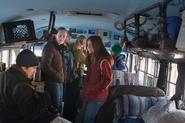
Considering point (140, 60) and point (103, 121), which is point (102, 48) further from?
point (140, 60)

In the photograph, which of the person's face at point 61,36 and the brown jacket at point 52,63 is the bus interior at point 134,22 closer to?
the person's face at point 61,36

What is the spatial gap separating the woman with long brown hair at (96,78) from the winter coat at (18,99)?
1.17 meters

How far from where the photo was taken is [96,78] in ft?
13.7

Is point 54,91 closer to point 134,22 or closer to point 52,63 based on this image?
point 52,63

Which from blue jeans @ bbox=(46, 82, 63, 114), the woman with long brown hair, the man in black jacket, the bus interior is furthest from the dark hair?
the man in black jacket

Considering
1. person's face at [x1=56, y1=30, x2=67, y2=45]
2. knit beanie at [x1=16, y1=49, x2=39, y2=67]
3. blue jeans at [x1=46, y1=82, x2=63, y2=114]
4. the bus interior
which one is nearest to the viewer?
knit beanie at [x1=16, y1=49, x2=39, y2=67]

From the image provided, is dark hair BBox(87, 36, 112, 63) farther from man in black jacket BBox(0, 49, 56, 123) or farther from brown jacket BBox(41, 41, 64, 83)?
man in black jacket BBox(0, 49, 56, 123)

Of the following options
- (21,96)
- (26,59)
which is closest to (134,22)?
(26,59)

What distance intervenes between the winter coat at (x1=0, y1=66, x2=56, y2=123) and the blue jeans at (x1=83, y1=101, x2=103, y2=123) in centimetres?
119

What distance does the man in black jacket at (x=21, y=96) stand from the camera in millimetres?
2863

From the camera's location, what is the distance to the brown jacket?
15.4 ft

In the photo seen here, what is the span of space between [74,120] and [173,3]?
271 centimetres

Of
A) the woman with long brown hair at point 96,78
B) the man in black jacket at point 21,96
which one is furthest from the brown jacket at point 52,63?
the man in black jacket at point 21,96

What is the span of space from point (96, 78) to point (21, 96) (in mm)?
1456
